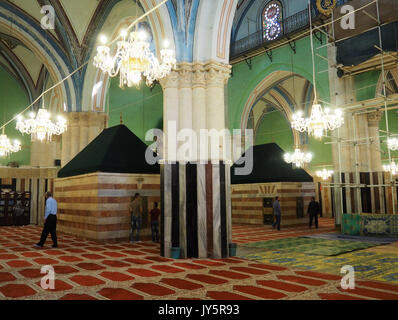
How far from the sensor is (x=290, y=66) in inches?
479

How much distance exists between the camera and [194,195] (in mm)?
5711

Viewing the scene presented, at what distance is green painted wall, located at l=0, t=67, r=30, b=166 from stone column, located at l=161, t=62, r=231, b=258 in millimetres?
11118

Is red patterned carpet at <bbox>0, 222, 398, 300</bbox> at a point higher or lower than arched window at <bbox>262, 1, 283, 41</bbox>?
lower

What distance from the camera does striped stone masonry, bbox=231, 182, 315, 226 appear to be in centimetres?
1132

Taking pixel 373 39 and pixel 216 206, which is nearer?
pixel 216 206

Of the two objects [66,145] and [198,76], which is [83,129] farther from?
[198,76]

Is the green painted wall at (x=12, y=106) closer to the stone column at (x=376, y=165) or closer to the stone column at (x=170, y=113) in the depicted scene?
the stone column at (x=170, y=113)

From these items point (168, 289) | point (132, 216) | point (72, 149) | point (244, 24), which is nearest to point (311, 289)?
point (168, 289)

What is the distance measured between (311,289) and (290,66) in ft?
32.8

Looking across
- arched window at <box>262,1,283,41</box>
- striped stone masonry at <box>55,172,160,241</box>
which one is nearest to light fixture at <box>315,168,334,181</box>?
arched window at <box>262,1,283,41</box>

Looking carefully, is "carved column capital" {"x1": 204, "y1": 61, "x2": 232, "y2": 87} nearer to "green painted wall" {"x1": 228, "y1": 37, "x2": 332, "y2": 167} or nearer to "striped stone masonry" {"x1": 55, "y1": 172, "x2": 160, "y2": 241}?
"striped stone masonry" {"x1": 55, "y1": 172, "x2": 160, "y2": 241}

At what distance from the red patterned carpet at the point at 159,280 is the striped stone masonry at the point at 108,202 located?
1713mm

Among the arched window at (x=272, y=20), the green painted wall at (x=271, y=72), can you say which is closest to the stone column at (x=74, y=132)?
the green painted wall at (x=271, y=72)

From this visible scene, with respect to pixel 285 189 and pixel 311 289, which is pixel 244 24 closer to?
pixel 285 189
